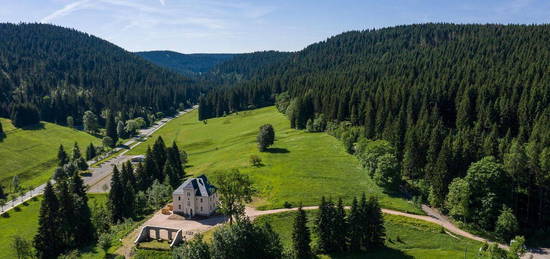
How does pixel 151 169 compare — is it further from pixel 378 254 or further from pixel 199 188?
pixel 378 254

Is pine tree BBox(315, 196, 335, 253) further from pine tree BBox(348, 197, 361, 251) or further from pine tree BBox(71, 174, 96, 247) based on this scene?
pine tree BBox(71, 174, 96, 247)

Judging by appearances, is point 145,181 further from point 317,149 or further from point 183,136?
point 183,136

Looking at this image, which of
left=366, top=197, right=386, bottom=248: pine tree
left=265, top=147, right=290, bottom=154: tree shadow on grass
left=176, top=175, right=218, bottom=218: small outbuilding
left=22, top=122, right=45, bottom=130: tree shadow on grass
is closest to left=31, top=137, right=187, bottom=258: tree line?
left=176, top=175, right=218, bottom=218: small outbuilding

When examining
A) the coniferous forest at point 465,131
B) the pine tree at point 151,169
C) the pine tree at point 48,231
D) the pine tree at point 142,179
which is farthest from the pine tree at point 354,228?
the pine tree at point 151,169

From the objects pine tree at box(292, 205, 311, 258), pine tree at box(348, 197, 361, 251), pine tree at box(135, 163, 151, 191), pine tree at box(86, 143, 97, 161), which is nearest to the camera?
pine tree at box(292, 205, 311, 258)

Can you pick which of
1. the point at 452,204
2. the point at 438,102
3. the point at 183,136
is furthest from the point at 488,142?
the point at 183,136

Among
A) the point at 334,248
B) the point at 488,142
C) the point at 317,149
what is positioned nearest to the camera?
the point at 334,248

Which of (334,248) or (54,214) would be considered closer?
(334,248)

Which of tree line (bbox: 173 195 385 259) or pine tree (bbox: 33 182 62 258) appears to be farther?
pine tree (bbox: 33 182 62 258)
